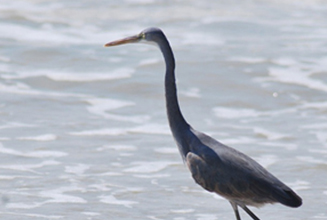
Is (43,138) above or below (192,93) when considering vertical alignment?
above

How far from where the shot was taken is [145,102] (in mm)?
9273

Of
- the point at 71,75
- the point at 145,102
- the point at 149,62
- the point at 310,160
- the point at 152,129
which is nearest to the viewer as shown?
the point at 310,160

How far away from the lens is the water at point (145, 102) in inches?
247

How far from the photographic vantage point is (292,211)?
6.00 metres

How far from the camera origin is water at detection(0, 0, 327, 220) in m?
6.26

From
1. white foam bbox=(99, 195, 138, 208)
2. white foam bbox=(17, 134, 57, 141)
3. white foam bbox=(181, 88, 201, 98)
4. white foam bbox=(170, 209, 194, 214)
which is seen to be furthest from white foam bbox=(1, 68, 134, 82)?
white foam bbox=(170, 209, 194, 214)

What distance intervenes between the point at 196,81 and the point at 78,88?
158 centimetres

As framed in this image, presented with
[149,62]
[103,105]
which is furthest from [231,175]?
[149,62]

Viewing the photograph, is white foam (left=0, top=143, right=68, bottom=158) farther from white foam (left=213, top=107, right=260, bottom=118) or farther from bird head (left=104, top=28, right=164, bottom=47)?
white foam (left=213, top=107, right=260, bottom=118)

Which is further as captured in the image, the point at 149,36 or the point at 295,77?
the point at 295,77

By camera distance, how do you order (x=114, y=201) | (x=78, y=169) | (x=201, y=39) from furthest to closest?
(x=201, y=39) < (x=78, y=169) < (x=114, y=201)

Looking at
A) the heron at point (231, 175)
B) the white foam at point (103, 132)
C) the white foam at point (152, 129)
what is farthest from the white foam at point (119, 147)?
the heron at point (231, 175)

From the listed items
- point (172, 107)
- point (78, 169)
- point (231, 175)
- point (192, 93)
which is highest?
point (172, 107)

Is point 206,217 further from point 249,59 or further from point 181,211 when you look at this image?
point 249,59
